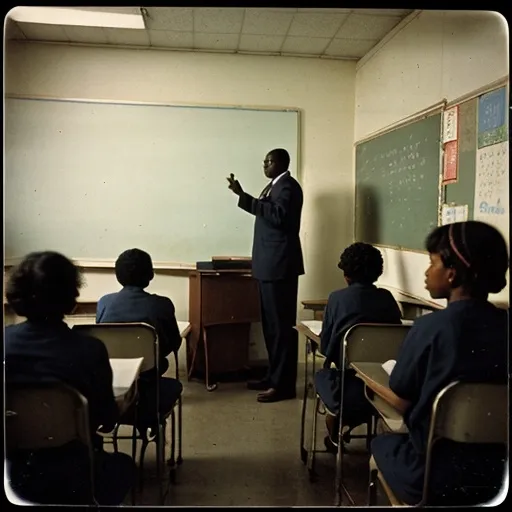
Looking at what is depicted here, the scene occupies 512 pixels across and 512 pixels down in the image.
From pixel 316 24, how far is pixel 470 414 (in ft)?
3.39

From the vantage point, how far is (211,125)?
4.62ft

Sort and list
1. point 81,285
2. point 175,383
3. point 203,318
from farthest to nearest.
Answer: point 203,318 → point 175,383 → point 81,285

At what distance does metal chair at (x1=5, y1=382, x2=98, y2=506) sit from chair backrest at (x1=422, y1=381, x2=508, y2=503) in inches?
31.4

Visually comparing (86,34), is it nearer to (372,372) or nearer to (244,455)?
(372,372)

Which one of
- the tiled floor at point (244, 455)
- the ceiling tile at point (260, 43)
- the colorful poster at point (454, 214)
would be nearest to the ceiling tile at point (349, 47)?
the ceiling tile at point (260, 43)

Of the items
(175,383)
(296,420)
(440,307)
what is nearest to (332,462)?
(296,420)

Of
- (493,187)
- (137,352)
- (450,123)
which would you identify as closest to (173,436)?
(137,352)

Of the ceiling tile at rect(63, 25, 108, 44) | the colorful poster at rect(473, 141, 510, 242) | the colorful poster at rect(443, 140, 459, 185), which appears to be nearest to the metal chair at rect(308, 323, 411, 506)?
the colorful poster at rect(473, 141, 510, 242)

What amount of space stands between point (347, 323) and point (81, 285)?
78 cm

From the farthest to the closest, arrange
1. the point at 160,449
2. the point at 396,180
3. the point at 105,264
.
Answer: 1. the point at 396,180
2. the point at 160,449
3. the point at 105,264

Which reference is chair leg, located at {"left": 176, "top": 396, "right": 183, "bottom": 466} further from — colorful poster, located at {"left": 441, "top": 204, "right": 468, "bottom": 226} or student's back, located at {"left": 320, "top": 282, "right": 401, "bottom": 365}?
colorful poster, located at {"left": 441, "top": 204, "right": 468, "bottom": 226}

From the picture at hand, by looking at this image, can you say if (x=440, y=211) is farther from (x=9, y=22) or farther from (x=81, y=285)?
(x=9, y=22)

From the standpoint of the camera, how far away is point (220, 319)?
144cm

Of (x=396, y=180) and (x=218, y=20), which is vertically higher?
(x=218, y=20)
